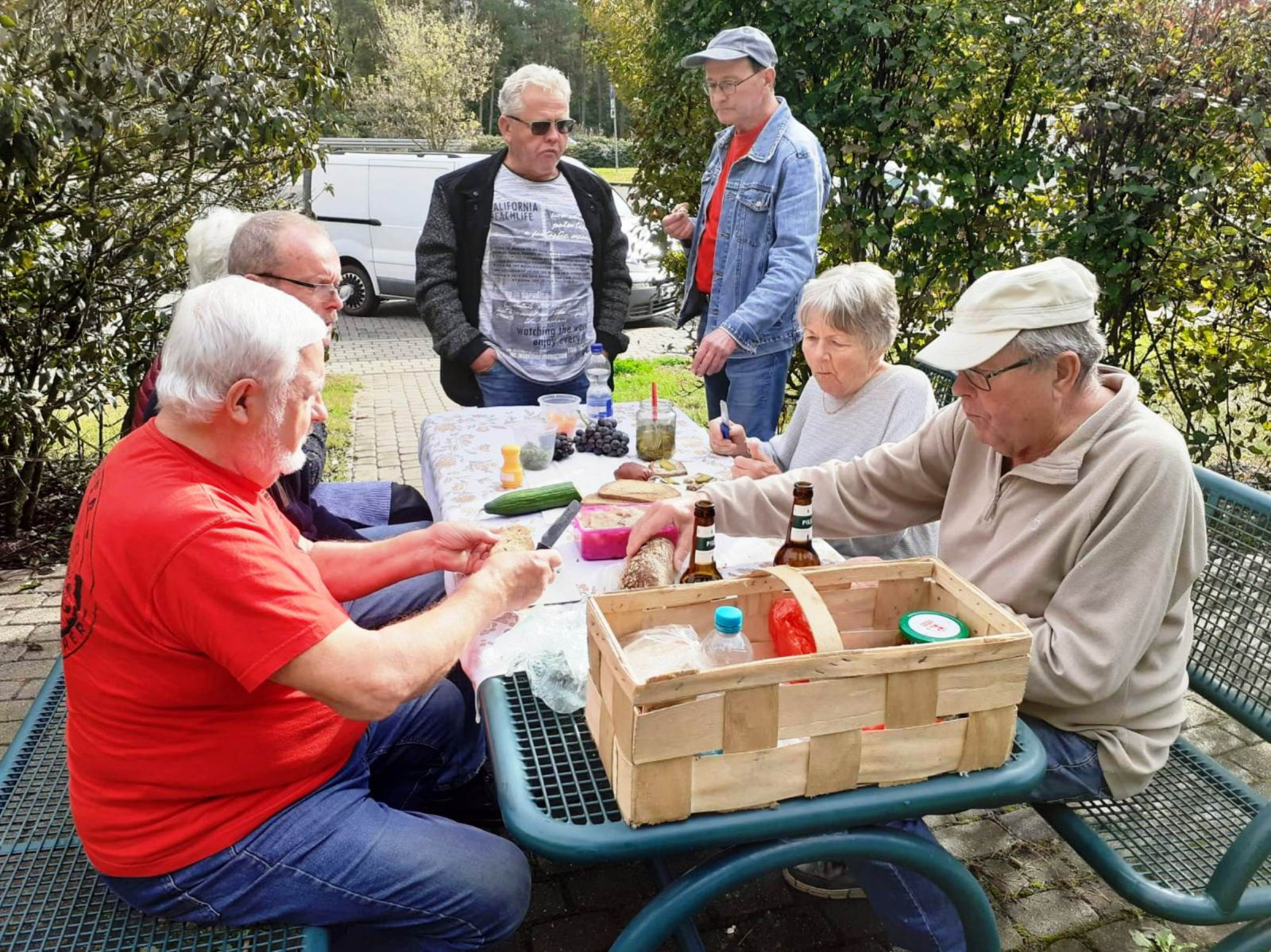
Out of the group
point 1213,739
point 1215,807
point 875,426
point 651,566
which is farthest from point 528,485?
point 1213,739

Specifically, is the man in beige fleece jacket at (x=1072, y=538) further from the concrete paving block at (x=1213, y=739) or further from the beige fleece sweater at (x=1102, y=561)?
the concrete paving block at (x=1213, y=739)

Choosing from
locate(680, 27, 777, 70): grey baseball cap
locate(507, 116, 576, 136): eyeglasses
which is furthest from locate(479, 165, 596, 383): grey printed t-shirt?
locate(680, 27, 777, 70): grey baseball cap

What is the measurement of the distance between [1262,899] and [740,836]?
1.24 meters

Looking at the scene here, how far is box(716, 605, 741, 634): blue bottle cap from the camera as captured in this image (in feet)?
5.12

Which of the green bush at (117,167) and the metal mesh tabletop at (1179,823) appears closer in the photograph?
the metal mesh tabletop at (1179,823)

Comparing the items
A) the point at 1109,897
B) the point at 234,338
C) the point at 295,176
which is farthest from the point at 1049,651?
the point at 295,176

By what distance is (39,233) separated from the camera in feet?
14.3

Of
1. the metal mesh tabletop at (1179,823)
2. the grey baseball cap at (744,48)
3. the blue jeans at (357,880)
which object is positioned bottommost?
the metal mesh tabletop at (1179,823)

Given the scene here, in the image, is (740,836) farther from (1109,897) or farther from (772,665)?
(1109,897)

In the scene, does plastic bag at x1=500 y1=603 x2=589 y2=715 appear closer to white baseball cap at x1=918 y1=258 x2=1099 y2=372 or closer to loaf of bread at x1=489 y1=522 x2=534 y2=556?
loaf of bread at x1=489 y1=522 x2=534 y2=556

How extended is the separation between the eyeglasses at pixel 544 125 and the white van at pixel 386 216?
6537 millimetres

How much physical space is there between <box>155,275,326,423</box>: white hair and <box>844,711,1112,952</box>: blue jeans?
1469 mm

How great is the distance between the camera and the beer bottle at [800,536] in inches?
77.7

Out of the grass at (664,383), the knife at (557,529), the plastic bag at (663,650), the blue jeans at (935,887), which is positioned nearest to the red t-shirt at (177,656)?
the plastic bag at (663,650)
